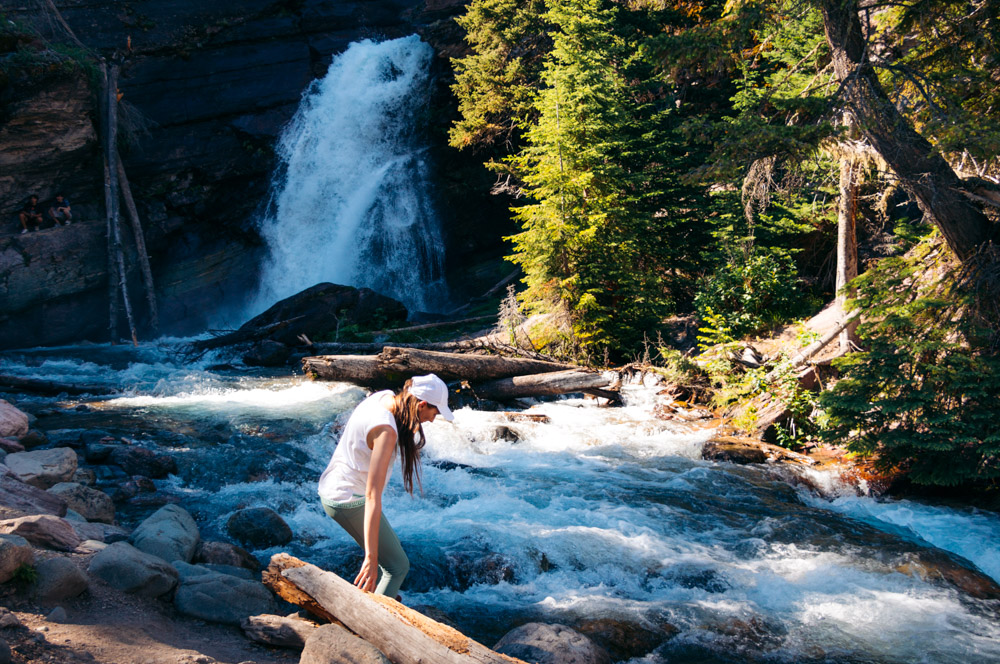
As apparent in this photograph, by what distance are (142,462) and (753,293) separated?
11.7 m

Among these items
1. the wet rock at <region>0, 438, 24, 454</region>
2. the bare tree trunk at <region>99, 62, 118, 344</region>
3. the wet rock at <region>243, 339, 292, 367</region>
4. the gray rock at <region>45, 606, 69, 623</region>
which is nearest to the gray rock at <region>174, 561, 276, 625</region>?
the gray rock at <region>45, 606, 69, 623</region>

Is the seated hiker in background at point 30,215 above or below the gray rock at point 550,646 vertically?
above

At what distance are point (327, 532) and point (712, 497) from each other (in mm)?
4881

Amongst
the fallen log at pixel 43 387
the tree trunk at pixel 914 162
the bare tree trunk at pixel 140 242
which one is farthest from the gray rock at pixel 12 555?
the bare tree trunk at pixel 140 242

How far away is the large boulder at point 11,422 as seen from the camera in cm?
891

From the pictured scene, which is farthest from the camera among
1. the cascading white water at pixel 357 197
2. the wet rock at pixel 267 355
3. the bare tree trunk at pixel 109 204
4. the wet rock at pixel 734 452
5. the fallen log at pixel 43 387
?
the cascading white water at pixel 357 197

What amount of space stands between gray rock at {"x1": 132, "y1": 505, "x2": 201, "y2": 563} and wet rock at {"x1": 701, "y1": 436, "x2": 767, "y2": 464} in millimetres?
7131

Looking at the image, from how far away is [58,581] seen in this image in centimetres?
420

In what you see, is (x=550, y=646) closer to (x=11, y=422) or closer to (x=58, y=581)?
(x=58, y=581)

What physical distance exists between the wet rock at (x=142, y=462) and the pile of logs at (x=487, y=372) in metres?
4.54

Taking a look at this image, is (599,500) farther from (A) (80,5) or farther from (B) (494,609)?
(A) (80,5)

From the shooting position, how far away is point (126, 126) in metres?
21.8

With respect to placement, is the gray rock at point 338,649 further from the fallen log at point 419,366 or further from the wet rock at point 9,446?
the fallen log at point 419,366

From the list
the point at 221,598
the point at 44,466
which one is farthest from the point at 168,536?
the point at 44,466
